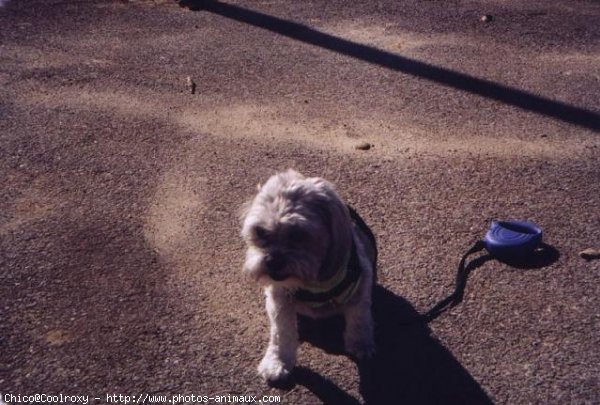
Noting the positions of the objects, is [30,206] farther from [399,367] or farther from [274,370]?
[399,367]

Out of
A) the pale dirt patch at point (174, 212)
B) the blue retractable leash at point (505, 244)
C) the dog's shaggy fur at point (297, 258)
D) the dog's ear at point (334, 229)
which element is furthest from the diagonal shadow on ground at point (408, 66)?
the dog's ear at point (334, 229)

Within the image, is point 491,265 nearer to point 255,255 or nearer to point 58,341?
point 255,255

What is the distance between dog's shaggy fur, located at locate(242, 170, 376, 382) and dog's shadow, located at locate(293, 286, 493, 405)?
161 mm

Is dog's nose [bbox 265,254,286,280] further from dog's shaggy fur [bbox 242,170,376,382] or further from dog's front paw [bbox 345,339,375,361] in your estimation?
dog's front paw [bbox 345,339,375,361]

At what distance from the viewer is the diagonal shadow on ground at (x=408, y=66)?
21.6ft

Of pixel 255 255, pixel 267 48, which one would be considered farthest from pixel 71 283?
pixel 267 48

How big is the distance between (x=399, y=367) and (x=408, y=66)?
5.34 meters

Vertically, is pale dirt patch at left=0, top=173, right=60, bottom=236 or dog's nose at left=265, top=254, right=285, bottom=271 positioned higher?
dog's nose at left=265, top=254, right=285, bottom=271

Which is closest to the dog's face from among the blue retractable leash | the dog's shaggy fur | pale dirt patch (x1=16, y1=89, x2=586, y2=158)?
the dog's shaggy fur

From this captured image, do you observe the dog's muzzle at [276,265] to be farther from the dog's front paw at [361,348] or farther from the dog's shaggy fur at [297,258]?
the dog's front paw at [361,348]

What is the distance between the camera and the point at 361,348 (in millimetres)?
3658

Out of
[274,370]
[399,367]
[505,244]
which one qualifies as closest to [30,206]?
[274,370]

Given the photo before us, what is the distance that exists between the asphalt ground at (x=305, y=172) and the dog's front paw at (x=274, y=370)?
0.09m

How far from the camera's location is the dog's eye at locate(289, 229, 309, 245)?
325cm
